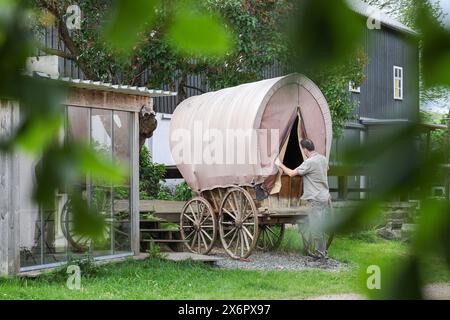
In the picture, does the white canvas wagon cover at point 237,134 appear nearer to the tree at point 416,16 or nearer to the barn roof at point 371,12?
the barn roof at point 371,12

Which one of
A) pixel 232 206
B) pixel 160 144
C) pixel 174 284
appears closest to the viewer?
pixel 174 284

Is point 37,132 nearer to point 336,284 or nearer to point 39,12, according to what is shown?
point 39,12

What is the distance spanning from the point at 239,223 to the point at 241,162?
72 cm

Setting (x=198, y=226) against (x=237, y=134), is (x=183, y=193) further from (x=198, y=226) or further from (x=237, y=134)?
(x=237, y=134)

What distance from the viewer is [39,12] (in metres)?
0.59

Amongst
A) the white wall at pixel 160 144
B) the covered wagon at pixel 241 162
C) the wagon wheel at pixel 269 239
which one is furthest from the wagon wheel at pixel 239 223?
the white wall at pixel 160 144

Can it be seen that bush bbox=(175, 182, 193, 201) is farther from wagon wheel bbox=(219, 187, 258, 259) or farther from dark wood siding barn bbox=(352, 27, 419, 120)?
dark wood siding barn bbox=(352, 27, 419, 120)

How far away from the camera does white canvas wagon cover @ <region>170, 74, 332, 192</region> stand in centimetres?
862

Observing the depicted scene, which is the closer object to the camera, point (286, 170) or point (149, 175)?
point (286, 170)

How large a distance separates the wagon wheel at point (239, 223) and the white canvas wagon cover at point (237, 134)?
0.19 metres

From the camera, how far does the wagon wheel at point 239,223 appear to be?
8.60 meters

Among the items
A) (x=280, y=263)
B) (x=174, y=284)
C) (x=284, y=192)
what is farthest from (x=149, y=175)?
(x=174, y=284)

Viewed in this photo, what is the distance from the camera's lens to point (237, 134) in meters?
8.83

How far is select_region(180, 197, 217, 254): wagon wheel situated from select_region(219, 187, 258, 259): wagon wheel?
0.58ft
